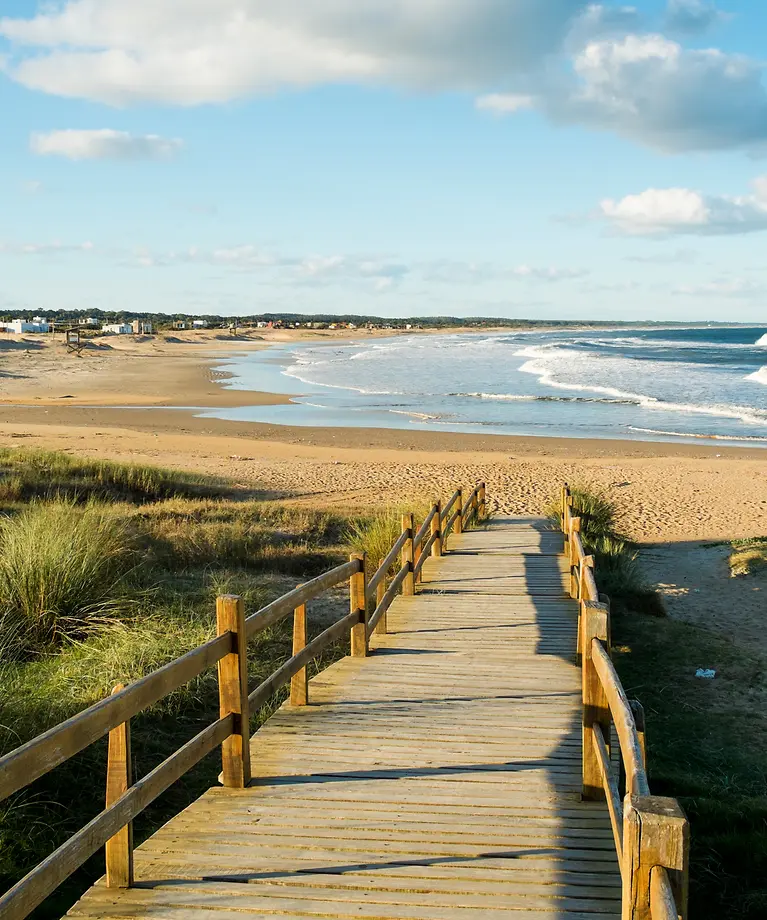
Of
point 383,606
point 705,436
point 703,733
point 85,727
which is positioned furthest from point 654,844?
point 705,436

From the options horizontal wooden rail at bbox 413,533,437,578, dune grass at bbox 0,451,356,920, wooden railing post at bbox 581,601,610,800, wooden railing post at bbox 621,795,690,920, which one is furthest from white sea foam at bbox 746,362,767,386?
wooden railing post at bbox 621,795,690,920

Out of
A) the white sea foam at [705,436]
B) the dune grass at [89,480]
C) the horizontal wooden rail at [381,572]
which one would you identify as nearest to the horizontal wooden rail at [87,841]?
the horizontal wooden rail at [381,572]

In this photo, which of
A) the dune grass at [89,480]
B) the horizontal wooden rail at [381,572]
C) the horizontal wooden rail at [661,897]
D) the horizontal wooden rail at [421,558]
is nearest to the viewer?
the horizontal wooden rail at [661,897]

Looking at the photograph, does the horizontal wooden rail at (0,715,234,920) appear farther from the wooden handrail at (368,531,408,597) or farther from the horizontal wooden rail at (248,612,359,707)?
the wooden handrail at (368,531,408,597)

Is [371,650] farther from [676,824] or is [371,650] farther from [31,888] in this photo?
[676,824]

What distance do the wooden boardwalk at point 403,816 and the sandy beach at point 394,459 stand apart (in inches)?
436

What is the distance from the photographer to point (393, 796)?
461cm

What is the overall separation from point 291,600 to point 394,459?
63.9 ft

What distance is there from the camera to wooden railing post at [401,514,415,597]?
9672 millimetres

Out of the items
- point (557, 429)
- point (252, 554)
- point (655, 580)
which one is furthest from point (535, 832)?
point (557, 429)

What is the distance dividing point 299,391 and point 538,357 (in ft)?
126

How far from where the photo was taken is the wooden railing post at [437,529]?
11836 mm

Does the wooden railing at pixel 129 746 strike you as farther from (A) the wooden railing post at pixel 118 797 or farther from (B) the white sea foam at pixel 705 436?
(B) the white sea foam at pixel 705 436

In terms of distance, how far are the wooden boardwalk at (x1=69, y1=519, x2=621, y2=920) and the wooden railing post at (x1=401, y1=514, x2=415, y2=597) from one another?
2392mm
